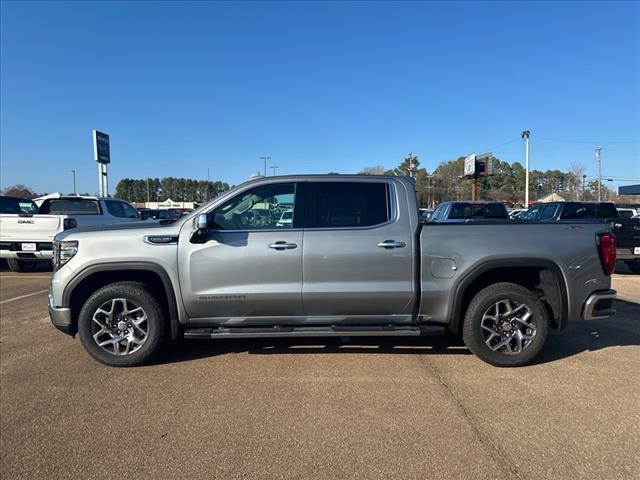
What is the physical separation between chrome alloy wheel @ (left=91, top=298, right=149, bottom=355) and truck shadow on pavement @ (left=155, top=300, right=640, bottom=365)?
1.17 ft

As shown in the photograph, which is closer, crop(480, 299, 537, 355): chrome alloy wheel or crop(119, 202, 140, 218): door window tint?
crop(480, 299, 537, 355): chrome alloy wheel

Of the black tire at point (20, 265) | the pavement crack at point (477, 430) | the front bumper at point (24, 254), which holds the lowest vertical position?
the pavement crack at point (477, 430)

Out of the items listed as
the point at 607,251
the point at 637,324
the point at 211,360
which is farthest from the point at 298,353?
the point at 637,324

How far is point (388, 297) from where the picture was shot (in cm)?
427

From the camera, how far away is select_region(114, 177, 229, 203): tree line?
116 m

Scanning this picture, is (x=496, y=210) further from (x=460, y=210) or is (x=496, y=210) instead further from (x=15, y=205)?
(x=15, y=205)

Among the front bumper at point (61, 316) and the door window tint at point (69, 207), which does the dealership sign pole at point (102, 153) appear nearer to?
the door window tint at point (69, 207)

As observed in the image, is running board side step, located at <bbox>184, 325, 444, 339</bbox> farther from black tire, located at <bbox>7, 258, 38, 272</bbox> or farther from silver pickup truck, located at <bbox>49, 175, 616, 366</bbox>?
black tire, located at <bbox>7, 258, 38, 272</bbox>

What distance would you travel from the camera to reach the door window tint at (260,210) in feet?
14.4

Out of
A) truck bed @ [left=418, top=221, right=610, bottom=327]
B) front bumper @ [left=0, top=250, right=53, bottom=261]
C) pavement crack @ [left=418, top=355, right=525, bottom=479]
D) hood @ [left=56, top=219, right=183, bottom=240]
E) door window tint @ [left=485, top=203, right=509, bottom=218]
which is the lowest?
pavement crack @ [left=418, top=355, right=525, bottom=479]

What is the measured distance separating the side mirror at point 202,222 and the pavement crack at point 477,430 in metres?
2.62


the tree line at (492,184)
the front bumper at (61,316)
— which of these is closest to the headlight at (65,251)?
the front bumper at (61,316)

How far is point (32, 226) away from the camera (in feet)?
31.4

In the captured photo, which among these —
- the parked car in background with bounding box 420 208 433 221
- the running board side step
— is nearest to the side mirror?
the running board side step
